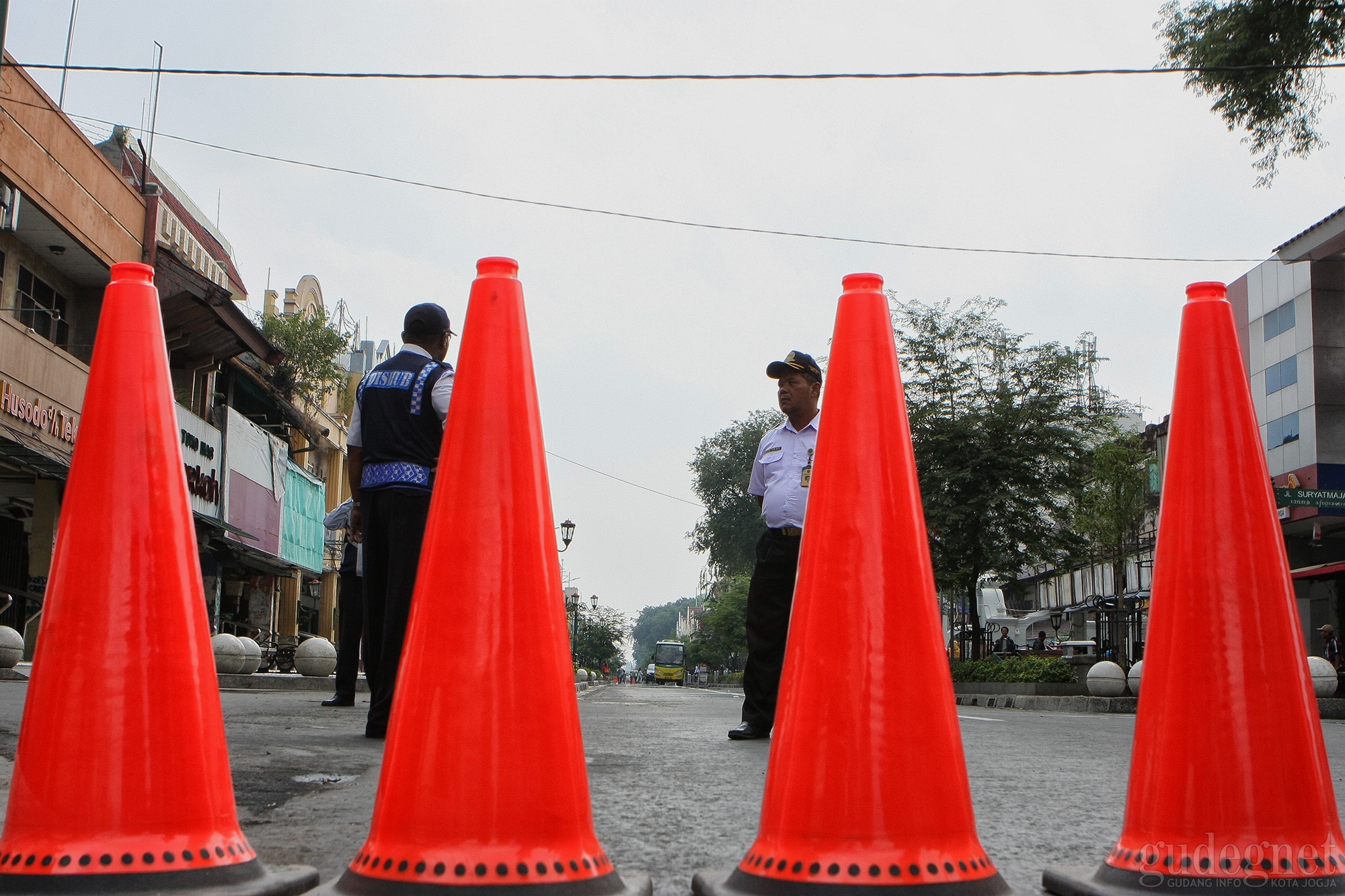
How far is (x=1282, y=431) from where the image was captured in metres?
30.2

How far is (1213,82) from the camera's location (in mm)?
14758

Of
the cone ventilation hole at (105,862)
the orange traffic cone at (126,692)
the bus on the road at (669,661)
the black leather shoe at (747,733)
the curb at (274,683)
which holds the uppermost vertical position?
the orange traffic cone at (126,692)

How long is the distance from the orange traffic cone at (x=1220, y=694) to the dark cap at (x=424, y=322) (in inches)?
134

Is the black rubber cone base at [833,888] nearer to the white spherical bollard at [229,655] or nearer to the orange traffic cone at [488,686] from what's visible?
the orange traffic cone at [488,686]

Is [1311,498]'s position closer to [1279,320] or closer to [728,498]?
[1279,320]

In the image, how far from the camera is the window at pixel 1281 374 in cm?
2975

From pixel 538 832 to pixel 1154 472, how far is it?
33250 millimetres

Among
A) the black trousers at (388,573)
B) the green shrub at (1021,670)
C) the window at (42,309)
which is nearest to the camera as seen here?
the black trousers at (388,573)

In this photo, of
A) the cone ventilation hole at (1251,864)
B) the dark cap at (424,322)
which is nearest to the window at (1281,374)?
the dark cap at (424,322)

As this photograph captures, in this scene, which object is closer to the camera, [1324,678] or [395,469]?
[395,469]

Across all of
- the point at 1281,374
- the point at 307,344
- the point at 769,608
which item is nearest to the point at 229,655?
the point at 769,608

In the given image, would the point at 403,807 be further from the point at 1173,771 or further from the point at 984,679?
the point at 984,679

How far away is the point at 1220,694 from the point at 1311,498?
2091cm

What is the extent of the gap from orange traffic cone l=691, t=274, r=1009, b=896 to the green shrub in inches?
781
